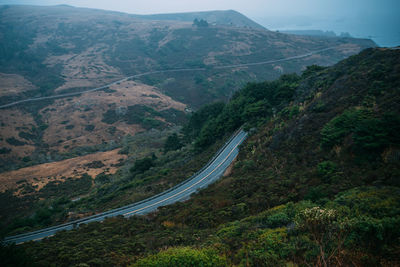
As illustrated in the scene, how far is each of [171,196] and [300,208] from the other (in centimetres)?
1472

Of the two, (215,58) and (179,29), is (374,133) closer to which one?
(215,58)

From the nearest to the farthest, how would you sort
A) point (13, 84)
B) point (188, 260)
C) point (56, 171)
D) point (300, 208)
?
1. point (188, 260)
2. point (300, 208)
3. point (56, 171)
4. point (13, 84)

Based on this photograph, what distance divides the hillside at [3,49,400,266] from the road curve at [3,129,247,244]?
9.78 feet

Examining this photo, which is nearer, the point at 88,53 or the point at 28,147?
the point at 28,147

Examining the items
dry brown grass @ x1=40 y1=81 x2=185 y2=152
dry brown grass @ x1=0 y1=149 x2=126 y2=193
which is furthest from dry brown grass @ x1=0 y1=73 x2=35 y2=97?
dry brown grass @ x1=0 y1=149 x2=126 y2=193

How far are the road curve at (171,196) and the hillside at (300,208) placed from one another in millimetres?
2981

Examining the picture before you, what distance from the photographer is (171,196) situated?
2222 cm

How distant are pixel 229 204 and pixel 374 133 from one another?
9958mm

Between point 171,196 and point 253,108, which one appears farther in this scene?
point 253,108

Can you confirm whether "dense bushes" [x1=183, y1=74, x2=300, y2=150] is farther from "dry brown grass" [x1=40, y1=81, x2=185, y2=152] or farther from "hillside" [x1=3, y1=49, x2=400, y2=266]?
"dry brown grass" [x1=40, y1=81, x2=185, y2=152]

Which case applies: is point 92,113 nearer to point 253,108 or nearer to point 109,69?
point 109,69

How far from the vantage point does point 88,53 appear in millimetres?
128625

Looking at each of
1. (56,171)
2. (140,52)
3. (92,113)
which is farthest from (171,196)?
(140,52)

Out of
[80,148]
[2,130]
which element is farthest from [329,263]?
[2,130]
